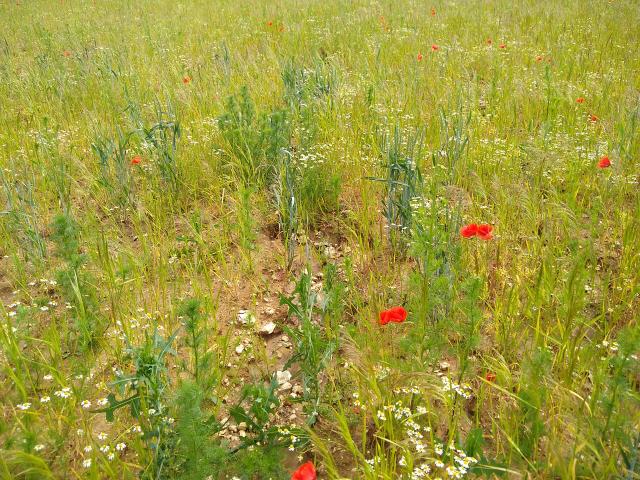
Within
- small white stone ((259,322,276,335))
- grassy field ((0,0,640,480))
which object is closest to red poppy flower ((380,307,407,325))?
grassy field ((0,0,640,480))

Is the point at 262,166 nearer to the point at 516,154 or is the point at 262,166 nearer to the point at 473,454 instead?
the point at 516,154

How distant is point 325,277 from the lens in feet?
7.52

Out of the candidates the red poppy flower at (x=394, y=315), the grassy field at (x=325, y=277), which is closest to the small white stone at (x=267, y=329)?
the grassy field at (x=325, y=277)

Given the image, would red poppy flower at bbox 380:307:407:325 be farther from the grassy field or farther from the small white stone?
the small white stone

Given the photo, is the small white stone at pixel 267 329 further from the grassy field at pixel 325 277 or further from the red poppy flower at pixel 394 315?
the red poppy flower at pixel 394 315

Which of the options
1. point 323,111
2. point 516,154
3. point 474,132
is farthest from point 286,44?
point 516,154

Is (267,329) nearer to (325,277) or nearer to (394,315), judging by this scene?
(325,277)

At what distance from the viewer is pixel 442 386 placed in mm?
1938

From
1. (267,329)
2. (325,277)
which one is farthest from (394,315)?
(267,329)

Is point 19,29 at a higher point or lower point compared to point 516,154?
higher

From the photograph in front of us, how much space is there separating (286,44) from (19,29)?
16.8ft

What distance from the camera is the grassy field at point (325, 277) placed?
5.74 feet

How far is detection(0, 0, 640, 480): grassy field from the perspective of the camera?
175 centimetres

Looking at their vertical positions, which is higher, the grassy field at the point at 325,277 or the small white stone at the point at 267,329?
the grassy field at the point at 325,277
